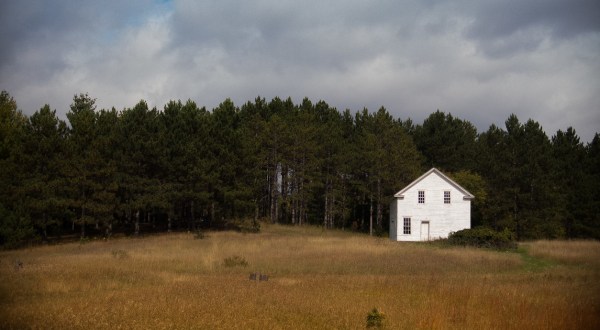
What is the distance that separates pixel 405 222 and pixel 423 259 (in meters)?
22.6

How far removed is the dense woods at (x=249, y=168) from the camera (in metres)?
42.8

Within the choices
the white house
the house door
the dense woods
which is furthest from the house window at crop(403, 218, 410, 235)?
the dense woods

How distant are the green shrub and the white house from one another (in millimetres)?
6849

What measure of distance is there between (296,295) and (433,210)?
37.1 m

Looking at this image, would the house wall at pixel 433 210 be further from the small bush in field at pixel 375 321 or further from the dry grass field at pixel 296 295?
the small bush in field at pixel 375 321

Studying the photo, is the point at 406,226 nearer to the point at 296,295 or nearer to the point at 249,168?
the point at 249,168

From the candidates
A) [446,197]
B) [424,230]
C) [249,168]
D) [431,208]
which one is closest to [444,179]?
[446,197]

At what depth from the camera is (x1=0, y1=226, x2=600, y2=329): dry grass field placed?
1147cm

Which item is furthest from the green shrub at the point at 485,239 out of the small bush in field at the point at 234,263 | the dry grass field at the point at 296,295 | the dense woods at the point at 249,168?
the small bush in field at the point at 234,263

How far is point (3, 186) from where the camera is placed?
39.3m

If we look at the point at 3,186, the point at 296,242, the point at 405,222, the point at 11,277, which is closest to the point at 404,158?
the point at 405,222

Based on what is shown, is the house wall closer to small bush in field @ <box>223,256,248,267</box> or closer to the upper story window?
the upper story window

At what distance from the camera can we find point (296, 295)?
15.2 metres

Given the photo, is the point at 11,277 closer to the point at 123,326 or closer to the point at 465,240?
the point at 123,326
